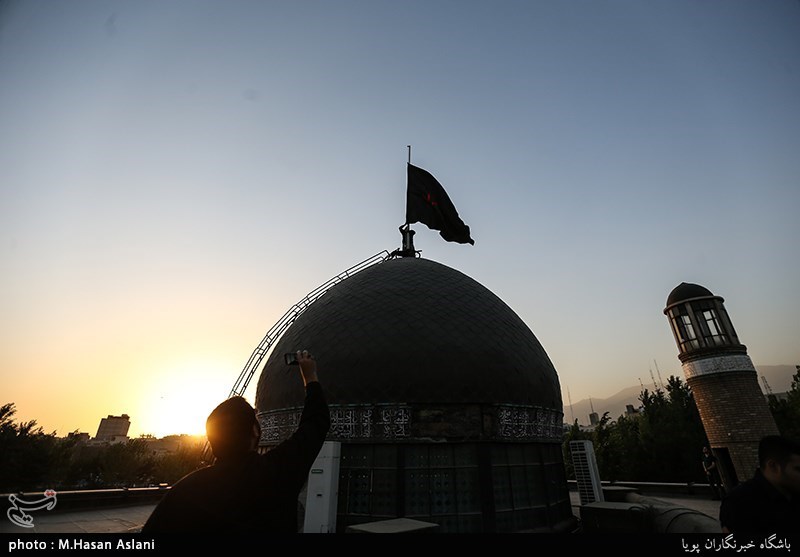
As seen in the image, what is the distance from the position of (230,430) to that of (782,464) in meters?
4.23

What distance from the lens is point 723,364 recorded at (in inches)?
679

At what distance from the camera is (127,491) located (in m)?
A: 15.2

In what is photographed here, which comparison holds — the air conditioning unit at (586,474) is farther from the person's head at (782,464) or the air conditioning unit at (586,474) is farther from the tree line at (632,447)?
the tree line at (632,447)

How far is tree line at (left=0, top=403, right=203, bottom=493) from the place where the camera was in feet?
88.0

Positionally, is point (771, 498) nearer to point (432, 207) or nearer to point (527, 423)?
point (527, 423)

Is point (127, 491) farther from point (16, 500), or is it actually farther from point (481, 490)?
point (481, 490)

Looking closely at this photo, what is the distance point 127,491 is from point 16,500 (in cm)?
431

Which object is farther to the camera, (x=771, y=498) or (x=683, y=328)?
(x=683, y=328)

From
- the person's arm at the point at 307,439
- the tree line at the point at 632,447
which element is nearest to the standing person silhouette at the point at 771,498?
the person's arm at the point at 307,439

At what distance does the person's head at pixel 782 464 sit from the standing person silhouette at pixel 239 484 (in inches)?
138

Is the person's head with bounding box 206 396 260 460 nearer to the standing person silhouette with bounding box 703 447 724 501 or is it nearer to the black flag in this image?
the black flag

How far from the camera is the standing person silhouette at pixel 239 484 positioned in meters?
1.84

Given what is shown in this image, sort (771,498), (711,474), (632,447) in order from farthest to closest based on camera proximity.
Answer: (632,447) → (711,474) → (771,498)

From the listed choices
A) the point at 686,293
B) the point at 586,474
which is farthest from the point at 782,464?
the point at 686,293
